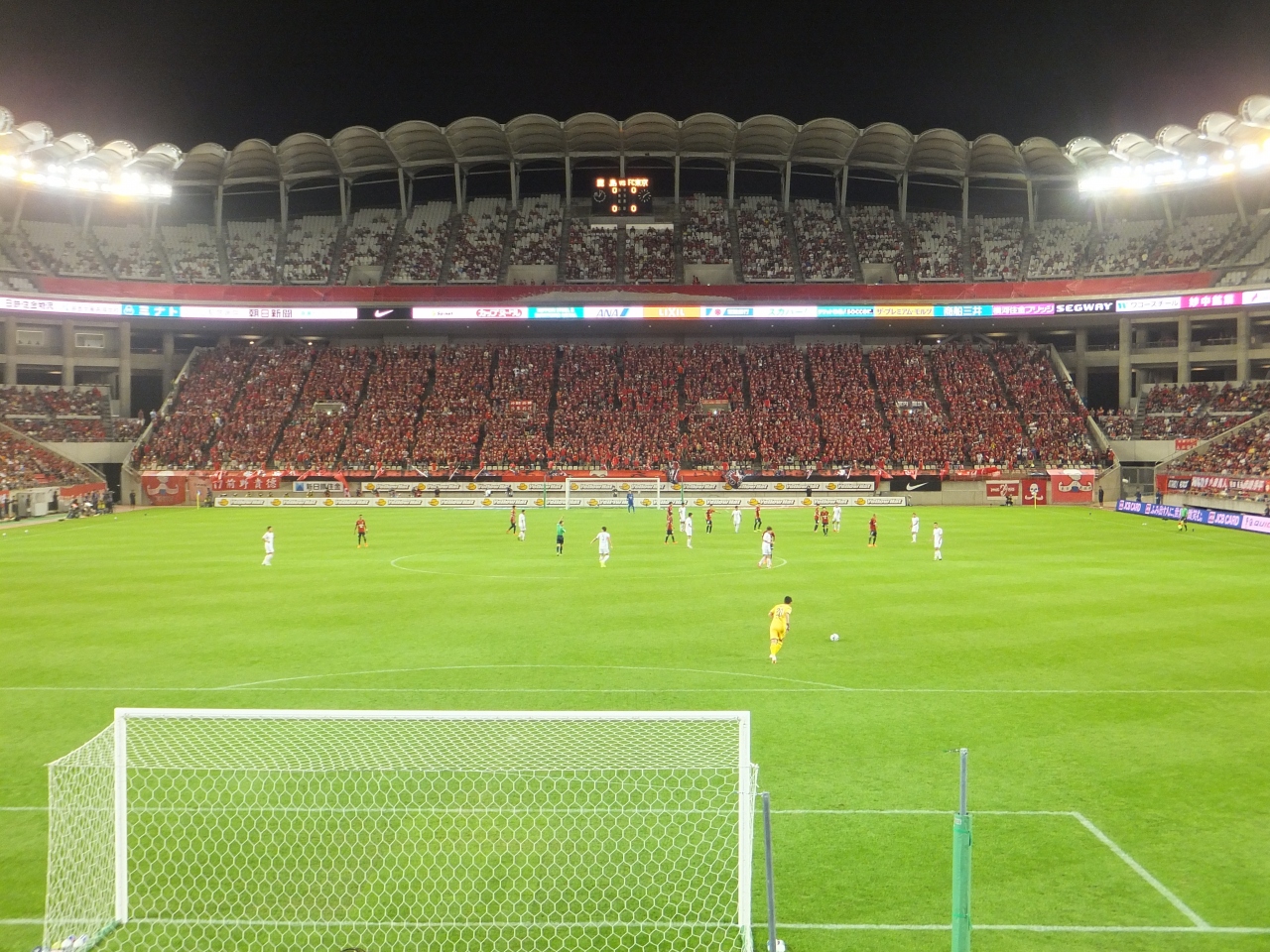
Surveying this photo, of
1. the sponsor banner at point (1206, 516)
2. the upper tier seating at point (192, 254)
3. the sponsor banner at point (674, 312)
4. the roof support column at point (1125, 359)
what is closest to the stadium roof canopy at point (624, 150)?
the upper tier seating at point (192, 254)

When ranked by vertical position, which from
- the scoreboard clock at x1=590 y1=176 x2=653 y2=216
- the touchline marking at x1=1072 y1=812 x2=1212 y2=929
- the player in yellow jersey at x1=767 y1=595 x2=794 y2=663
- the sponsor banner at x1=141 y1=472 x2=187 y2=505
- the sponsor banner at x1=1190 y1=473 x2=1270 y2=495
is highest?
the scoreboard clock at x1=590 y1=176 x2=653 y2=216

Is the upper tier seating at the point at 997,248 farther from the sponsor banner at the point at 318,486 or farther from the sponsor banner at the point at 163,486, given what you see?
the sponsor banner at the point at 163,486

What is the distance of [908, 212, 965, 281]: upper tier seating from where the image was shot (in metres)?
69.5

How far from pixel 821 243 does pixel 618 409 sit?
20882mm

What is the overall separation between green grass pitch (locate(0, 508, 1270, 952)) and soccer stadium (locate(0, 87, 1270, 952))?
0.33 feet

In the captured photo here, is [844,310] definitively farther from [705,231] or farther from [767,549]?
[767,549]

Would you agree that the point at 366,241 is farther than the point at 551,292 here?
Yes

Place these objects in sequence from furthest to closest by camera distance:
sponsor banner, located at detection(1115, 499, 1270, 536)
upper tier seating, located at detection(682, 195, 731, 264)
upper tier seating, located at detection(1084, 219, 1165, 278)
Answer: upper tier seating, located at detection(682, 195, 731, 264)
upper tier seating, located at detection(1084, 219, 1165, 278)
sponsor banner, located at detection(1115, 499, 1270, 536)

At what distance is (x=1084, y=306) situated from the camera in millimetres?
62781

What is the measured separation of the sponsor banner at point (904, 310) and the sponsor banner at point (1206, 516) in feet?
63.5

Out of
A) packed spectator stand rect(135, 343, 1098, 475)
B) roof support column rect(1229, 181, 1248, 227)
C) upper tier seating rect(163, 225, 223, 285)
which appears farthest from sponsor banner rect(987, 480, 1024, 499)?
upper tier seating rect(163, 225, 223, 285)

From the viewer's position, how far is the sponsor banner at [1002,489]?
59.7 m

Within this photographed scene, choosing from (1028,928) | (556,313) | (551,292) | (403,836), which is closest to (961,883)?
(1028,928)

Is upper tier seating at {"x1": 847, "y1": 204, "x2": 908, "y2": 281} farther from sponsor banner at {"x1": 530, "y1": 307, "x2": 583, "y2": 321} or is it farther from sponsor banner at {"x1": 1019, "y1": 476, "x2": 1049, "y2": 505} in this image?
sponsor banner at {"x1": 530, "y1": 307, "x2": 583, "y2": 321}
